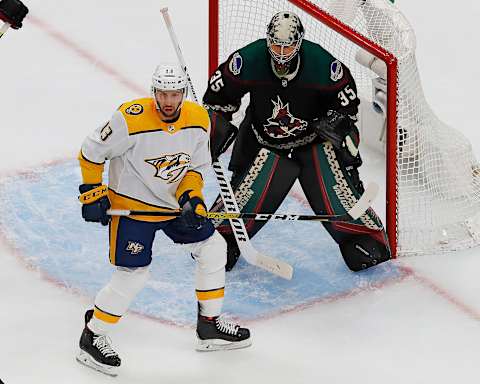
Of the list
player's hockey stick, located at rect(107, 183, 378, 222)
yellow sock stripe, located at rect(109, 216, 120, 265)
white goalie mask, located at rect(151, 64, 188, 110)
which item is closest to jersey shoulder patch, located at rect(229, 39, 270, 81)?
player's hockey stick, located at rect(107, 183, 378, 222)

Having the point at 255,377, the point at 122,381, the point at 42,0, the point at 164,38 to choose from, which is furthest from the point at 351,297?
the point at 42,0

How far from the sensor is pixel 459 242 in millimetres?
5066

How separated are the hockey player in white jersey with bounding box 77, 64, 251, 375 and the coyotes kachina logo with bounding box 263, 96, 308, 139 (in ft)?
1.47

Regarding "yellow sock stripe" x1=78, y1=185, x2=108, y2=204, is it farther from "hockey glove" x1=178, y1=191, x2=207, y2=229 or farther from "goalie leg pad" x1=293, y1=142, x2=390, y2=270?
"goalie leg pad" x1=293, y1=142, x2=390, y2=270

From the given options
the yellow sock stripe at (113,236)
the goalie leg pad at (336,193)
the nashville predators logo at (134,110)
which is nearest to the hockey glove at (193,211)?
the yellow sock stripe at (113,236)

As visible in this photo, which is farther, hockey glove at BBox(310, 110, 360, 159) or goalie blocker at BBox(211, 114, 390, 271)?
goalie blocker at BBox(211, 114, 390, 271)

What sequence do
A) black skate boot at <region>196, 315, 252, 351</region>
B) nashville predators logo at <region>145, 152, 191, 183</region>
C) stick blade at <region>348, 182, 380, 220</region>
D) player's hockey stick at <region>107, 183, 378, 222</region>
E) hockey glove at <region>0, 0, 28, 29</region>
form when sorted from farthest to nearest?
stick blade at <region>348, 182, 380, 220</region> → black skate boot at <region>196, 315, 252, 351</region> → player's hockey stick at <region>107, 183, 378, 222</region> → nashville predators logo at <region>145, 152, 191, 183</region> → hockey glove at <region>0, 0, 28, 29</region>

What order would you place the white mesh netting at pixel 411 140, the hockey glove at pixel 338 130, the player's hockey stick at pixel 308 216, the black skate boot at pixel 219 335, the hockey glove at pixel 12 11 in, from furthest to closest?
the white mesh netting at pixel 411 140, the hockey glove at pixel 338 130, the black skate boot at pixel 219 335, the player's hockey stick at pixel 308 216, the hockey glove at pixel 12 11

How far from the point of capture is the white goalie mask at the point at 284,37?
4449 millimetres

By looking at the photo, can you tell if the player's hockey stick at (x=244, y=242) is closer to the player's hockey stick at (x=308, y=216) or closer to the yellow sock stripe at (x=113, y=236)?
the player's hockey stick at (x=308, y=216)

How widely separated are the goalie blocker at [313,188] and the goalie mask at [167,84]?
2.07 ft

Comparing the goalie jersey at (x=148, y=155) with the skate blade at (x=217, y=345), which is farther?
the skate blade at (x=217, y=345)

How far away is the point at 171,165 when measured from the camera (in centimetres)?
422

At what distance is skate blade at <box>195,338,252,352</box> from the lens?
14.6ft
